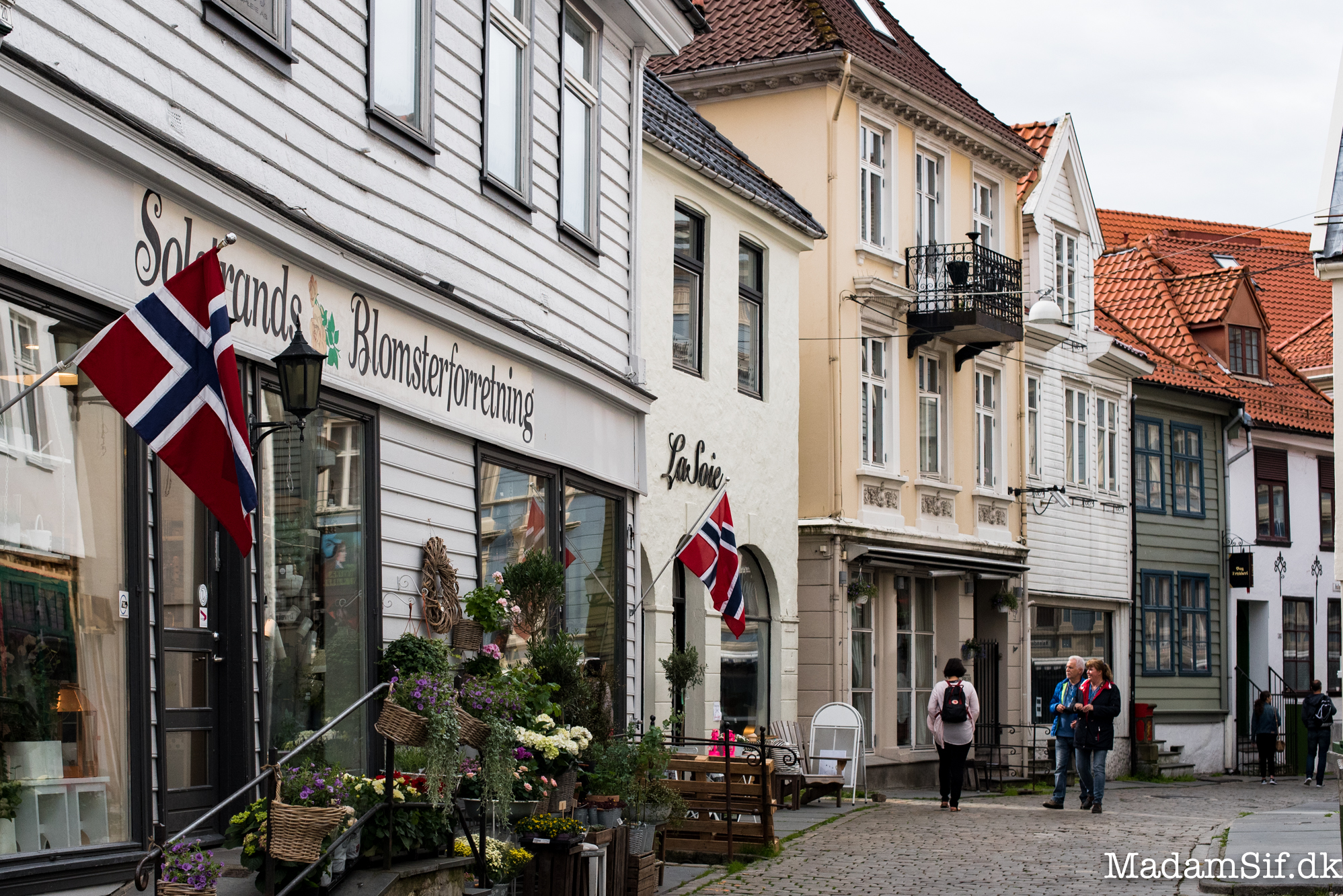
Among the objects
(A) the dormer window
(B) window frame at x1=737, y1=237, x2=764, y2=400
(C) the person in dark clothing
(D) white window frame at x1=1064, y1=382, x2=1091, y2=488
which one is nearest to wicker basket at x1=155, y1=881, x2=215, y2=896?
(B) window frame at x1=737, y1=237, x2=764, y2=400

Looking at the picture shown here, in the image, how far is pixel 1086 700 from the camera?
728 inches

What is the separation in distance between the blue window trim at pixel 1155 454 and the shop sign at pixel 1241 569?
2195mm

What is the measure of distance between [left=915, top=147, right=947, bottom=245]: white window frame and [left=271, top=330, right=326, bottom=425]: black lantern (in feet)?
55.2

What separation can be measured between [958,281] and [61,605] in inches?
727

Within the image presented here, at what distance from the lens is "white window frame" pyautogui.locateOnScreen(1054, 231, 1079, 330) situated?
29.5 m

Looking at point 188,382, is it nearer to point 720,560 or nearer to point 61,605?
point 61,605

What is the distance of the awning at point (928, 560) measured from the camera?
2236 cm

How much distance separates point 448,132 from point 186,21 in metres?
3.07

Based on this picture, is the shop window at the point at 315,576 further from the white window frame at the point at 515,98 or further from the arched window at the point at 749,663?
the arched window at the point at 749,663

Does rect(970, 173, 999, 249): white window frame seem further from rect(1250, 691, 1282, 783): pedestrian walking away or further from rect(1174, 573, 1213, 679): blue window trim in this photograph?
rect(1250, 691, 1282, 783): pedestrian walking away

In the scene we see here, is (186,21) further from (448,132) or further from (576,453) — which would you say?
(576,453)

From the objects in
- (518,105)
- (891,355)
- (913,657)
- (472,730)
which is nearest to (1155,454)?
(913,657)

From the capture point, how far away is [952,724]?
18297mm

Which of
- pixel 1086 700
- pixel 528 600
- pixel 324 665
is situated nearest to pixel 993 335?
pixel 1086 700
